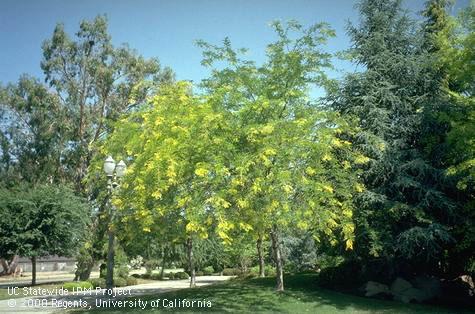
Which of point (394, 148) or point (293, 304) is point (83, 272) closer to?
point (293, 304)

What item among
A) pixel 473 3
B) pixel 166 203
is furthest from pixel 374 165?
pixel 166 203

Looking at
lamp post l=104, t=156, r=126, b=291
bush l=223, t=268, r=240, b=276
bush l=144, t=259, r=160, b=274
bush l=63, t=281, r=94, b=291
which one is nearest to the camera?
lamp post l=104, t=156, r=126, b=291

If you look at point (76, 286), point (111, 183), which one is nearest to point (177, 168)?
point (111, 183)

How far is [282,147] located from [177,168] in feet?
13.4

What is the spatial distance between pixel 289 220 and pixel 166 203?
4495 mm

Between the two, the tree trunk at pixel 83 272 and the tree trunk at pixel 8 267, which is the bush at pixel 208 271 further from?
the tree trunk at pixel 8 267

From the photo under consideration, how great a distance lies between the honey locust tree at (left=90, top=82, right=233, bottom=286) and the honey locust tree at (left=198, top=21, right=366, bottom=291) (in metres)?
0.71

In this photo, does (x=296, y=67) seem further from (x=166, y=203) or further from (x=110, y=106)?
(x=110, y=106)

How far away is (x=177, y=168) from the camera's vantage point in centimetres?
1420

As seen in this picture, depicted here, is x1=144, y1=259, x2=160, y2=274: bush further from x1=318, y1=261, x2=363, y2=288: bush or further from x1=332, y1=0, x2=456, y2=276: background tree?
x1=332, y1=0, x2=456, y2=276: background tree

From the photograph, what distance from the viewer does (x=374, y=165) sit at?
1975cm

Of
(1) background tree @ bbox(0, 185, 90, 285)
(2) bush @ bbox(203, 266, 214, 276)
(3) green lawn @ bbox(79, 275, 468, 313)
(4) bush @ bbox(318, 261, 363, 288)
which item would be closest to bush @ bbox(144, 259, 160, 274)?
(2) bush @ bbox(203, 266, 214, 276)

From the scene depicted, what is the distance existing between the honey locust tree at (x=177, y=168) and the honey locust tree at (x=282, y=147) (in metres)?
0.71

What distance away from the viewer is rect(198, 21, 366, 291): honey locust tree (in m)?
14.9
